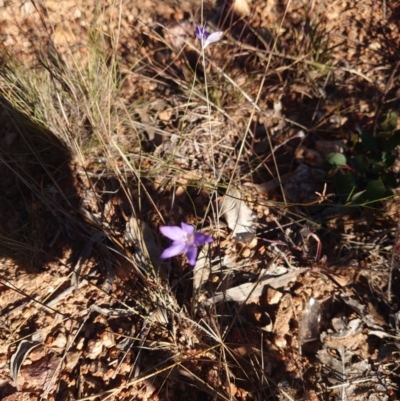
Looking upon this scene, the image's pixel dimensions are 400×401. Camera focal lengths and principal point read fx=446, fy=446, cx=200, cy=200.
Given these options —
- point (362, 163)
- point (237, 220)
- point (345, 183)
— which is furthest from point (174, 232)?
point (362, 163)

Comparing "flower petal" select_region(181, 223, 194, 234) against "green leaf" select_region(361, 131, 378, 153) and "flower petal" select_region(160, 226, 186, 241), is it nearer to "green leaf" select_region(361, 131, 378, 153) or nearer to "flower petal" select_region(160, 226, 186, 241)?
"flower petal" select_region(160, 226, 186, 241)

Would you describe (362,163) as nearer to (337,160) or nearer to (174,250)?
(337,160)

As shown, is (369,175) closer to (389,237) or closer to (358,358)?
(389,237)

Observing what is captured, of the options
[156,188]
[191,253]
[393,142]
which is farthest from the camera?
[156,188]

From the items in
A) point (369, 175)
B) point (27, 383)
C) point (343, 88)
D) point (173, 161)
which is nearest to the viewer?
point (27, 383)

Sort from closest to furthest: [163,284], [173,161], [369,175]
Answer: [163,284], [369,175], [173,161]

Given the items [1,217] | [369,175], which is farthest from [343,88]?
[1,217]
